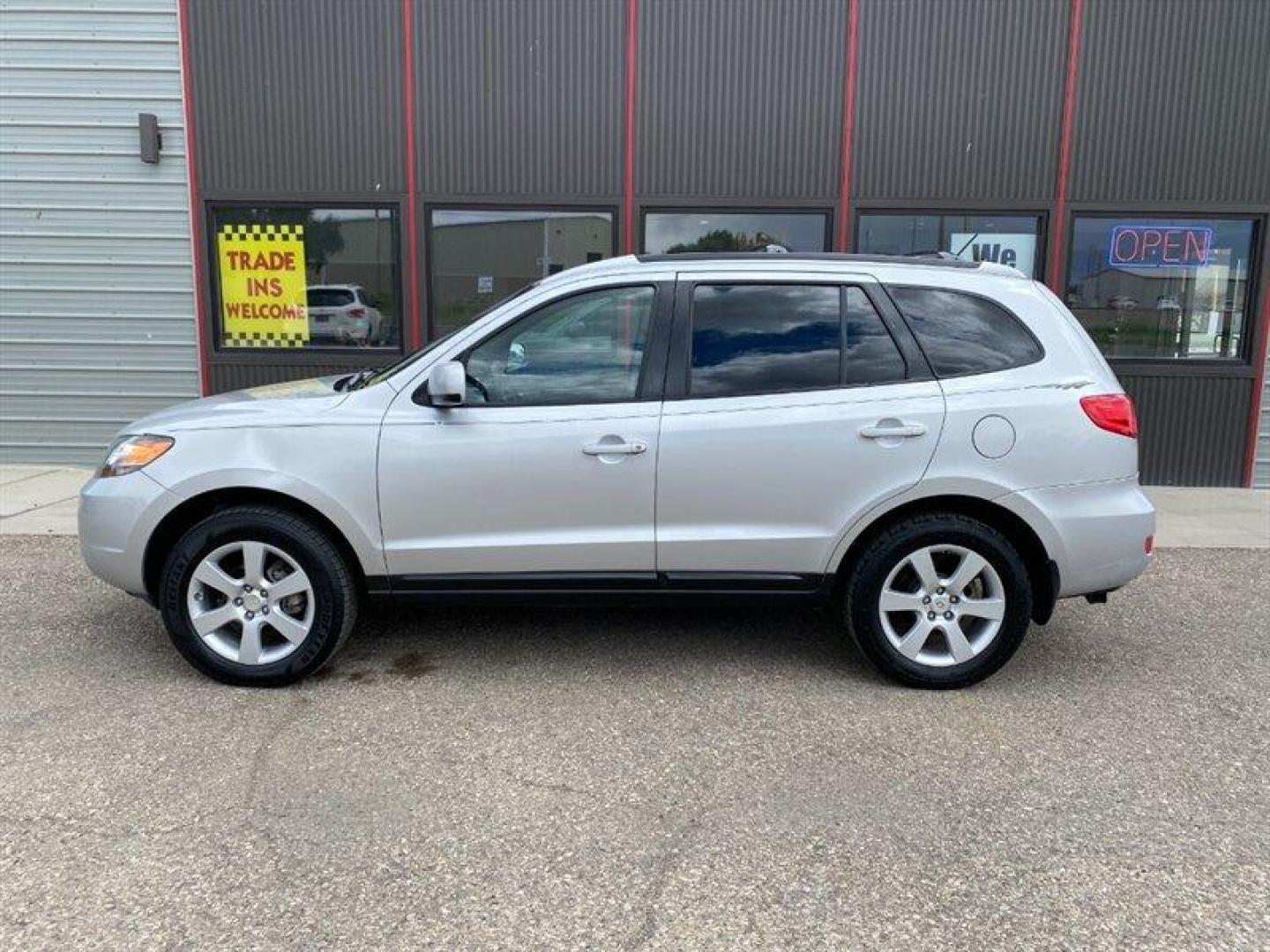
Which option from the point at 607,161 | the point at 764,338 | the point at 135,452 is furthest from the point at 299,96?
the point at 764,338

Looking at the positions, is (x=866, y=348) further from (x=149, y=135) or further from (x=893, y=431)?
(x=149, y=135)

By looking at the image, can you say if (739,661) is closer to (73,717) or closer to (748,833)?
(748,833)

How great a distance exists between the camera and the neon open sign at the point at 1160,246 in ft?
27.3

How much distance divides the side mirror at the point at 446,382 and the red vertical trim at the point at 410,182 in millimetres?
4800

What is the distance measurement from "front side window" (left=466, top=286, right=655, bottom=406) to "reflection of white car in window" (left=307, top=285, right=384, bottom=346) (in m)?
4.87

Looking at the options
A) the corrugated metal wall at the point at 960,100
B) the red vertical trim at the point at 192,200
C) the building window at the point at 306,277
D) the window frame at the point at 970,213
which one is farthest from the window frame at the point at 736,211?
the red vertical trim at the point at 192,200

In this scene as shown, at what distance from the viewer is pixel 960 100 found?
8172mm

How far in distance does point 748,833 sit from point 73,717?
2730 millimetres

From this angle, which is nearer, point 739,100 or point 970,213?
point 739,100

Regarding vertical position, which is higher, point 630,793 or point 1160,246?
point 1160,246

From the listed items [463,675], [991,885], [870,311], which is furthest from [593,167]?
[991,885]

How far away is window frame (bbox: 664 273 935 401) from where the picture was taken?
4023mm

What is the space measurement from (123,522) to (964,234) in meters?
7.09

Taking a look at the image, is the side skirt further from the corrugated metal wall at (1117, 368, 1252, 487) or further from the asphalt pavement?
the corrugated metal wall at (1117, 368, 1252, 487)
